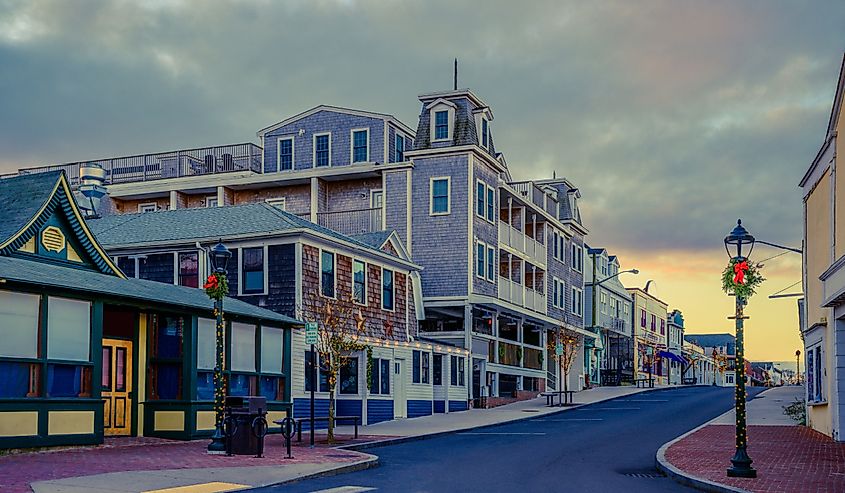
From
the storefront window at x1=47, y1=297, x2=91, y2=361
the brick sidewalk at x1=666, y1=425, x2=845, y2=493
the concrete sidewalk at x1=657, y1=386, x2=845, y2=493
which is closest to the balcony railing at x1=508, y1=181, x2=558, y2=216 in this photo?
the concrete sidewalk at x1=657, y1=386, x2=845, y2=493

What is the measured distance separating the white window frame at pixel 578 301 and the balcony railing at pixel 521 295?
7092 millimetres

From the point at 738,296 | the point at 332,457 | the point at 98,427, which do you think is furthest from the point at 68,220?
the point at 738,296

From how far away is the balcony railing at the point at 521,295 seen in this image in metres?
45.0

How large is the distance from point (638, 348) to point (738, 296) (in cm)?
6049

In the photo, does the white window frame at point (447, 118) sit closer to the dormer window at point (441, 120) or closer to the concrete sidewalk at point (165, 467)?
the dormer window at point (441, 120)

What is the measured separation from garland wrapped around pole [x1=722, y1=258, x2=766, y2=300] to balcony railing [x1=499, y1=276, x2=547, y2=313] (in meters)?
26.1

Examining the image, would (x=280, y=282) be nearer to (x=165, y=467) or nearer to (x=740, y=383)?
(x=165, y=467)

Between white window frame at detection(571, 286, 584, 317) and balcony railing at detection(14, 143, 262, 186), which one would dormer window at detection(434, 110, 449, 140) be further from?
white window frame at detection(571, 286, 584, 317)

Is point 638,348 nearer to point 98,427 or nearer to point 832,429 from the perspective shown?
point 832,429

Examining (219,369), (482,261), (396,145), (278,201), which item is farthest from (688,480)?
(278,201)

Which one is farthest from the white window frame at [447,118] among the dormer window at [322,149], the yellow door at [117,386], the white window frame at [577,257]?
the yellow door at [117,386]

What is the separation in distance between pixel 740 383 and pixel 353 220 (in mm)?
26058

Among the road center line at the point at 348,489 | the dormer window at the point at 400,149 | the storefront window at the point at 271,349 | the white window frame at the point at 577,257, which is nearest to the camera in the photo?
the road center line at the point at 348,489

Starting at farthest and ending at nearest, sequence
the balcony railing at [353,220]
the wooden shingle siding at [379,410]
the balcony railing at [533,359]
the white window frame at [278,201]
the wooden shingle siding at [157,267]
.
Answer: the balcony railing at [533,359] < the white window frame at [278,201] < the balcony railing at [353,220] < the wooden shingle siding at [379,410] < the wooden shingle siding at [157,267]
